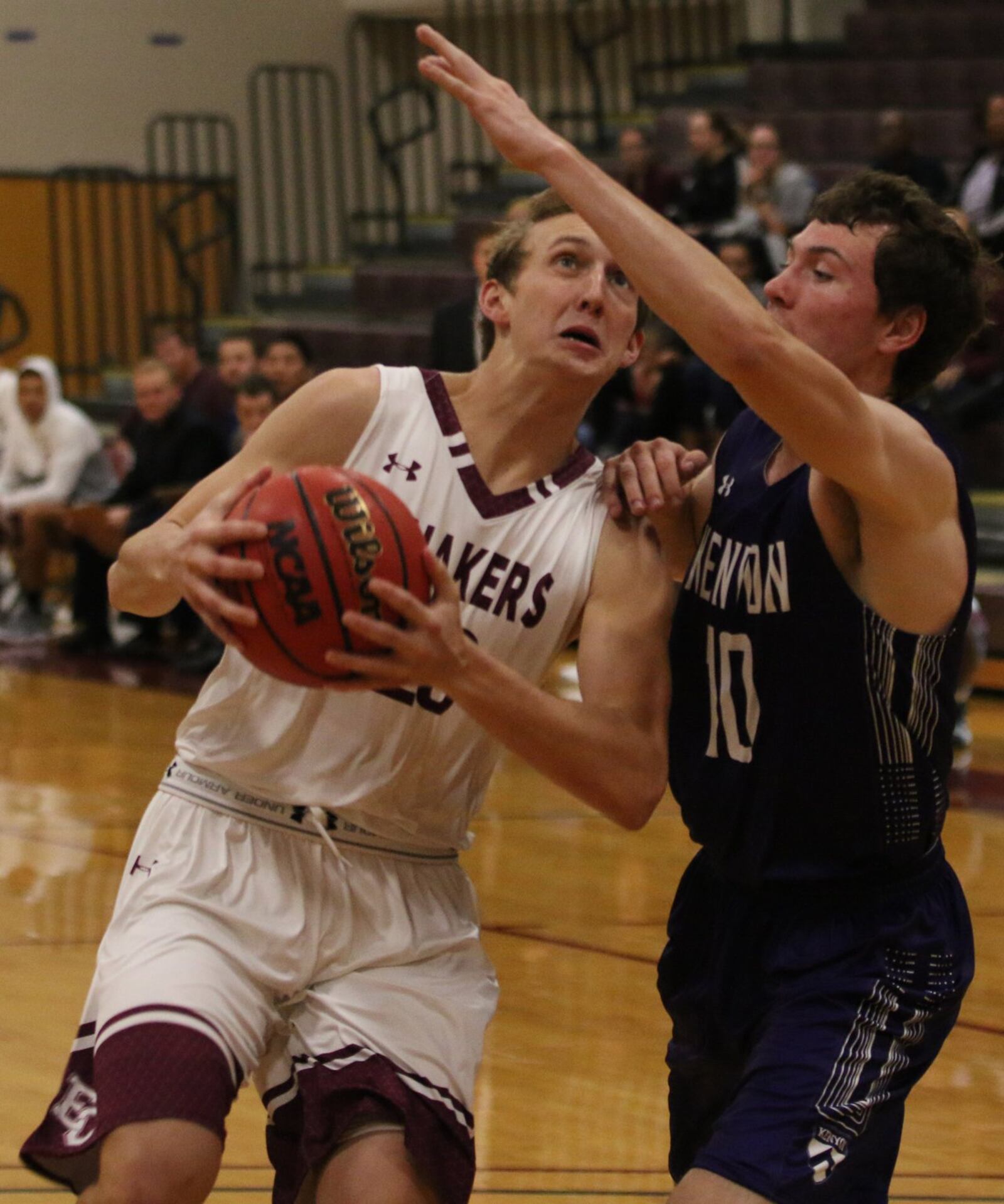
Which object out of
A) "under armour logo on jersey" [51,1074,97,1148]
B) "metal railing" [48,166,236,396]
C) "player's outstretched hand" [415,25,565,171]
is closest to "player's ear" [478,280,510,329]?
"player's outstretched hand" [415,25,565,171]

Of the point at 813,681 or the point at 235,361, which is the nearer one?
the point at 813,681

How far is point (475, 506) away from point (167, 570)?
529mm

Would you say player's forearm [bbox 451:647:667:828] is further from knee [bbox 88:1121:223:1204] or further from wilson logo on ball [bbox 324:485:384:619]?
knee [bbox 88:1121:223:1204]

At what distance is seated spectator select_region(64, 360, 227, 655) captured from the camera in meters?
10.2

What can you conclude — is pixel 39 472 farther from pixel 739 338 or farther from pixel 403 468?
pixel 739 338

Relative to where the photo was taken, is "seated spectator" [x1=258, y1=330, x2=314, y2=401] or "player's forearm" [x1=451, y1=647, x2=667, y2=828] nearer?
"player's forearm" [x1=451, y1=647, x2=667, y2=828]

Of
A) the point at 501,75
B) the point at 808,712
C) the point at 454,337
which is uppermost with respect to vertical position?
the point at 501,75

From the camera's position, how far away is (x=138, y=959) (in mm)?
2770

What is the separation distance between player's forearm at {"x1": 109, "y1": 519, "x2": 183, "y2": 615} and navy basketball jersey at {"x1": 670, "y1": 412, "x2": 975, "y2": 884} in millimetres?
800

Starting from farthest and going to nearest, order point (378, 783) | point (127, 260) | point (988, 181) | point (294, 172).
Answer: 1. point (294, 172)
2. point (127, 260)
3. point (988, 181)
4. point (378, 783)

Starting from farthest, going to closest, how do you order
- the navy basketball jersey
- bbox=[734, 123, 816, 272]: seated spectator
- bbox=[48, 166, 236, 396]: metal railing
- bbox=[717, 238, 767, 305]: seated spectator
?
bbox=[48, 166, 236, 396]: metal railing < bbox=[734, 123, 816, 272]: seated spectator < bbox=[717, 238, 767, 305]: seated spectator < the navy basketball jersey

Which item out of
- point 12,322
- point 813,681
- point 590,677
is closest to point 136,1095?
point 590,677

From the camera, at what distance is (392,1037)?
285cm

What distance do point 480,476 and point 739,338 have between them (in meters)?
0.63
